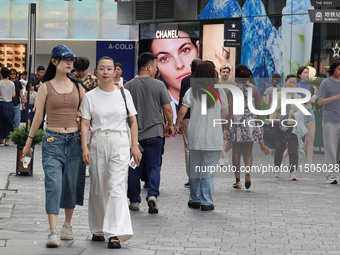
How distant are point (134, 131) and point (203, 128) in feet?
8.31

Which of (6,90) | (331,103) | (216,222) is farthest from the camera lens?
(6,90)

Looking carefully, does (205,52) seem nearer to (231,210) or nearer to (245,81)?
(245,81)

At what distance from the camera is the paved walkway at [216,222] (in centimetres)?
775

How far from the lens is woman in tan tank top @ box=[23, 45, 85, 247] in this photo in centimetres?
785


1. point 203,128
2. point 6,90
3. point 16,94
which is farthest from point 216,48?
point 203,128

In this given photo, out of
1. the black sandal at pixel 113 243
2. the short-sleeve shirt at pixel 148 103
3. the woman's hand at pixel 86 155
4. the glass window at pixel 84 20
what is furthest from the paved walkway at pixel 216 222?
the glass window at pixel 84 20

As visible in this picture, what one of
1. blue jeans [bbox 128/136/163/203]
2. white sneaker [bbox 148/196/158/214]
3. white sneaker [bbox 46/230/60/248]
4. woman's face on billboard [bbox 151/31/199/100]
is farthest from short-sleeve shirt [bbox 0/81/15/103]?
white sneaker [bbox 46/230/60/248]

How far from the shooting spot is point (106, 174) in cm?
800

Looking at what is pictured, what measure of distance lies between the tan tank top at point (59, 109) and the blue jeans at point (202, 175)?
2.88 m

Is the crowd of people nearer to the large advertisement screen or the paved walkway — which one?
the paved walkway

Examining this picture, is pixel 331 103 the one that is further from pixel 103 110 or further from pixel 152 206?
pixel 103 110

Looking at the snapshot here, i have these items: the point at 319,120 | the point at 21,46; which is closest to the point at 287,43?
the point at 319,120

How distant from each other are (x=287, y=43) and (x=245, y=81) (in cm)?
1227

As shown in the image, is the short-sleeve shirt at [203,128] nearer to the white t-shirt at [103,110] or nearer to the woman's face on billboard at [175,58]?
the white t-shirt at [103,110]
